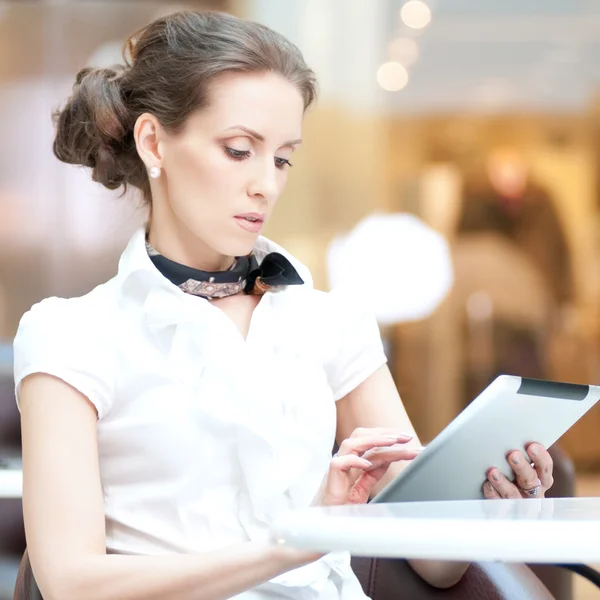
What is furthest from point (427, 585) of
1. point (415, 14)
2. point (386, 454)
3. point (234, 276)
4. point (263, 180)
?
point (415, 14)

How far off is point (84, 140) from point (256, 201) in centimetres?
29

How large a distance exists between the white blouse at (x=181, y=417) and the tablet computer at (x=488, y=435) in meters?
0.23

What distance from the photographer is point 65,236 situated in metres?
4.75

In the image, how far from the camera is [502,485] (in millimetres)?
1197

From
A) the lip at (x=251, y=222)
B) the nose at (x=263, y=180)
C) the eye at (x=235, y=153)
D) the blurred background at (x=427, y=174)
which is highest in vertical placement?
the eye at (x=235, y=153)

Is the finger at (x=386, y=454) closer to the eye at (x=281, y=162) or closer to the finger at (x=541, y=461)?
the finger at (x=541, y=461)

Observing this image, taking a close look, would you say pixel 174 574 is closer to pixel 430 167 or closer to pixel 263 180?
pixel 263 180

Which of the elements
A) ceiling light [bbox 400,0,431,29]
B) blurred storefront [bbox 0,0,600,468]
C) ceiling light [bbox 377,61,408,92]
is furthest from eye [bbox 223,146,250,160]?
ceiling light [bbox 400,0,431,29]

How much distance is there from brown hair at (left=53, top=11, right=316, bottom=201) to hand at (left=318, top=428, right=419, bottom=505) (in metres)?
0.49

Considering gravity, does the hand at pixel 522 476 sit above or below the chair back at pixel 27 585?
above

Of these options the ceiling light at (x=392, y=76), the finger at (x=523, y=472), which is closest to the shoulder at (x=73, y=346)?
the finger at (x=523, y=472)

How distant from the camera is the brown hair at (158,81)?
4.41ft

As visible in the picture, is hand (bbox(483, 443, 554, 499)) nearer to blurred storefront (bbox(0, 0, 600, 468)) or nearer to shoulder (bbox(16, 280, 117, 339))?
shoulder (bbox(16, 280, 117, 339))

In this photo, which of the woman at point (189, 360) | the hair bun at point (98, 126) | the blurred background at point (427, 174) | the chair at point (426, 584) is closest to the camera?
the woman at point (189, 360)
